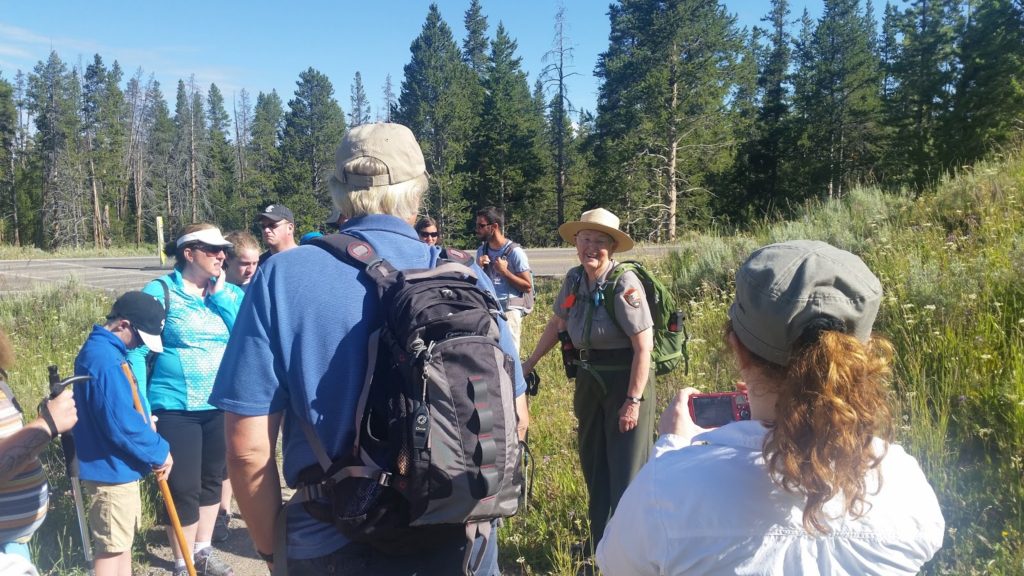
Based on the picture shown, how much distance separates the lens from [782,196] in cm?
3997

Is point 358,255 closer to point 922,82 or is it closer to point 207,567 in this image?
point 207,567

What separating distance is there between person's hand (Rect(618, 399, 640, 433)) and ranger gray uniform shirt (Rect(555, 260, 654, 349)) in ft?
1.08

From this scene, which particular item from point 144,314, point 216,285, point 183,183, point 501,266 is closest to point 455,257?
point 144,314

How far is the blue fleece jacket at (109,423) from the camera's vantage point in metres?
3.21

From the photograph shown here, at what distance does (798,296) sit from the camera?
1.21 metres

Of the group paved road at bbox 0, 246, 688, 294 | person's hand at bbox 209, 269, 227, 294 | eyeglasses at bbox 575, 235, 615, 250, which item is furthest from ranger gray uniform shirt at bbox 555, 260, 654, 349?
paved road at bbox 0, 246, 688, 294

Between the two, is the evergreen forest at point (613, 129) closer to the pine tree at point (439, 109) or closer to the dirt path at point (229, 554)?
the pine tree at point (439, 109)

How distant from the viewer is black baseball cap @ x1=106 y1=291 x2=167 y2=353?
11.2ft

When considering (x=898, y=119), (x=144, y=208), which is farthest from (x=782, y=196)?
(x=144, y=208)

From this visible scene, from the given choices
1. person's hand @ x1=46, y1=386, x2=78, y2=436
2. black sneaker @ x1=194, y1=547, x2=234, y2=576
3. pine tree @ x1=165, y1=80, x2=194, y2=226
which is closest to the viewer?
person's hand @ x1=46, y1=386, x2=78, y2=436

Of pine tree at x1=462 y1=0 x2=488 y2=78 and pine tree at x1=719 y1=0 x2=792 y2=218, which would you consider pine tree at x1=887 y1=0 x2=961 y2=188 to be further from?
pine tree at x1=462 y1=0 x2=488 y2=78

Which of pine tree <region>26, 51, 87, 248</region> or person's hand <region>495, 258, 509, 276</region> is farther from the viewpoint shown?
pine tree <region>26, 51, 87, 248</region>

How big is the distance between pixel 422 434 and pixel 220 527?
12.2ft

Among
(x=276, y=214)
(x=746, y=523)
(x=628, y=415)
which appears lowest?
(x=628, y=415)
